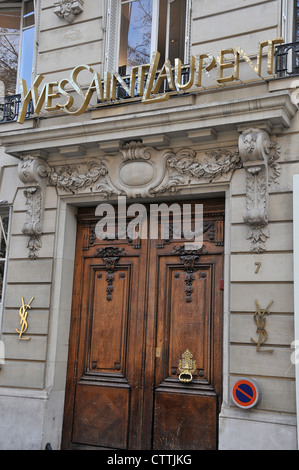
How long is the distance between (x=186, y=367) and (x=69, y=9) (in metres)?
6.49

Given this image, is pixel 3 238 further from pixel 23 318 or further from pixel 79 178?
pixel 79 178

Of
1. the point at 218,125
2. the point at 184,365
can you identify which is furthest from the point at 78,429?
the point at 218,125

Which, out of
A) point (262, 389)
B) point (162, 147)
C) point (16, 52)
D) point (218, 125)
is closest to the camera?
point (262, 389)

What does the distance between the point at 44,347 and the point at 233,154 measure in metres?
4.21

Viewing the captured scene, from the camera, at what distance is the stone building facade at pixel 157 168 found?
723 cm

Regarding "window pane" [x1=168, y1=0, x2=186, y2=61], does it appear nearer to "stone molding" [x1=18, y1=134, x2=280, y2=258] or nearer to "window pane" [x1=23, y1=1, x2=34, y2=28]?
"stone molding" [x1=18, y1=134, x2=280, y2=258]

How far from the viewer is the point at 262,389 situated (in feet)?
23.1

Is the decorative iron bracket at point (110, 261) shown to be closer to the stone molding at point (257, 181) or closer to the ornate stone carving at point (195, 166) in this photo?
the ornate stone carving at point (195, 166)

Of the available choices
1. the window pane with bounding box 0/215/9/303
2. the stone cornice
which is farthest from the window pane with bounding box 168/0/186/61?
the window pane with bounding box 0/215/9/303

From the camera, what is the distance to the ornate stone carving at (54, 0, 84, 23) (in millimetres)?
9602

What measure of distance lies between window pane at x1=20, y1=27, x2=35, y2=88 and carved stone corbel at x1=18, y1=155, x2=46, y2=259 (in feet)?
7.64

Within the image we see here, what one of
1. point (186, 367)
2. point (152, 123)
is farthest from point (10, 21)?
point (186, 367)

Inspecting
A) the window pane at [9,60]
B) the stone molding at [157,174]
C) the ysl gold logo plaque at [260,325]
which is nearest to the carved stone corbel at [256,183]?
the stone molding at [157,174]
